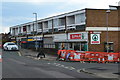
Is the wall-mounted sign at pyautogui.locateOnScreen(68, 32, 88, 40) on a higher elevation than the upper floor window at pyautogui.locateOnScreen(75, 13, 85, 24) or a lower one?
lower

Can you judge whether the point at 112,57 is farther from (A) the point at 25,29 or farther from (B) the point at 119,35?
(A) the point at 25,29

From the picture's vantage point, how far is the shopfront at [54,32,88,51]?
3672cm

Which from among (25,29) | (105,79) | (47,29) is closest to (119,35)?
(47,29)

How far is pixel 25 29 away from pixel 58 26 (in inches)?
795

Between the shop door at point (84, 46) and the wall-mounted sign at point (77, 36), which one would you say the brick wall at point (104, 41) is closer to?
the shop door at point (84, 46)

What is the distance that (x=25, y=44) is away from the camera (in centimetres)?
6028

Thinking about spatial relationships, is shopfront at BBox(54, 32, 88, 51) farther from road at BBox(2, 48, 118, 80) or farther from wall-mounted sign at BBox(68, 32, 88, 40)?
road at BBox(2, 48, 118, 80)

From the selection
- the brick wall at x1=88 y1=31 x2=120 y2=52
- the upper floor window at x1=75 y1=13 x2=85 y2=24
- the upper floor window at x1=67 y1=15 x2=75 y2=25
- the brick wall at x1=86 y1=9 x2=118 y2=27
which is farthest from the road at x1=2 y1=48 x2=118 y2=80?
the upper floor window at x1=67 y1=15 x2=75 y2=25

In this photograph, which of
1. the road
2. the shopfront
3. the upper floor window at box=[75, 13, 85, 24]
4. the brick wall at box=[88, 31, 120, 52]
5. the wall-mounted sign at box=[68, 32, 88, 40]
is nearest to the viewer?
the road

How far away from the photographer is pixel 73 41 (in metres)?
39.2

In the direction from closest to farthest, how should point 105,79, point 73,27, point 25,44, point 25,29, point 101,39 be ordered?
point 105,79
point 101,39
point 73,27
point 25,44
point 25,29

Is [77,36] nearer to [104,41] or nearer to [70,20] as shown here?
[104,41]

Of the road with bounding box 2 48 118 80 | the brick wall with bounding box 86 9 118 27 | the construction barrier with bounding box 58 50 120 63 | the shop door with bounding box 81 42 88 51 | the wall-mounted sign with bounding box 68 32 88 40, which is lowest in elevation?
the road with bounding box 2 48 118 80

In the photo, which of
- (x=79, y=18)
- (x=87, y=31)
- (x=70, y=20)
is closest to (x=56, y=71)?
(x=87, y=31)
